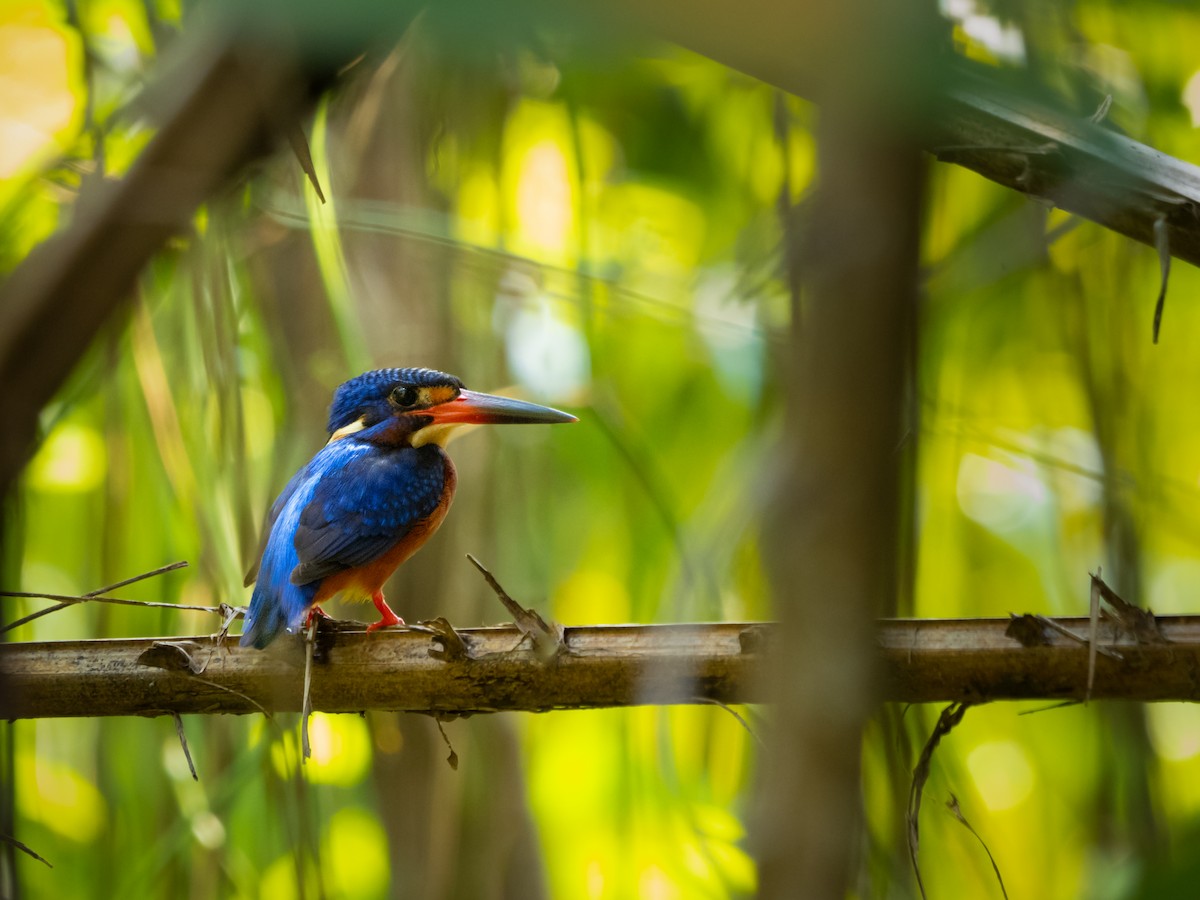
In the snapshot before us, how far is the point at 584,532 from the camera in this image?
3.28 m

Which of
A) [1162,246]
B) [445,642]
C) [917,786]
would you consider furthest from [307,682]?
[1162,246]

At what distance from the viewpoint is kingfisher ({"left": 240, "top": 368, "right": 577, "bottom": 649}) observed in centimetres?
218

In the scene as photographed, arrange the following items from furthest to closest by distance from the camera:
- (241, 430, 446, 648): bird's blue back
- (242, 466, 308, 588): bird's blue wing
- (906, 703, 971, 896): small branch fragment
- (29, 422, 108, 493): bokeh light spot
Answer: (29, 422, 108, 493): bokeh light spot
(242, 466, 308, 588): bird's blue wing
(241, 430, 446, 648): bird's blue back
(906, 703, 971, 896): small branch fragment

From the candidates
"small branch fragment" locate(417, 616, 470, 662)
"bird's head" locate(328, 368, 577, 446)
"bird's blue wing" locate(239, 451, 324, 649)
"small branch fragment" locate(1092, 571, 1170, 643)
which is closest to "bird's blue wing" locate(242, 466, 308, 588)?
"bird's blue wing" locate(239, 451, 324, 649)

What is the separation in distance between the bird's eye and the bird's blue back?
110 millimetres

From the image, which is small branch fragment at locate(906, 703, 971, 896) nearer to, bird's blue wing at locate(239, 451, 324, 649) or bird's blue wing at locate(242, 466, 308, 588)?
bird's blue wing at locate(239, 451, 324, 649)

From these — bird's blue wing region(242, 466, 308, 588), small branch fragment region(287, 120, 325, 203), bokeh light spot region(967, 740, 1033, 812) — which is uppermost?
bird's blue wing region(242, 466, 308, 588)

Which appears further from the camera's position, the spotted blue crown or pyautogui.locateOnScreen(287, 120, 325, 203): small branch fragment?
the spotted blue crown

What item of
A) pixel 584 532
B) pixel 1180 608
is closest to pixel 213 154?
pixel 584 532

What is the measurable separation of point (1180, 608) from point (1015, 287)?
4.23ft

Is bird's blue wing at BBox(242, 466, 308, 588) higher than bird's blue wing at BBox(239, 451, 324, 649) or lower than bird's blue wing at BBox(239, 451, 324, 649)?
higher

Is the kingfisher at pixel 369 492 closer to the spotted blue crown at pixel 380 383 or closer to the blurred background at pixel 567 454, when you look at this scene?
the spotted blue crown at pixel 380 383

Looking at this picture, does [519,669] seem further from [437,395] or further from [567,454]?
[567,454]

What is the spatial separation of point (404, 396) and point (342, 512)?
452 mm
